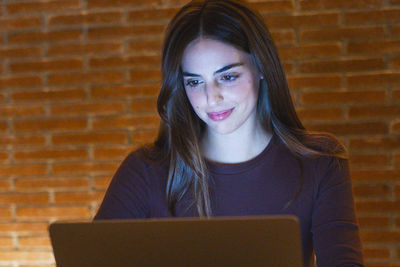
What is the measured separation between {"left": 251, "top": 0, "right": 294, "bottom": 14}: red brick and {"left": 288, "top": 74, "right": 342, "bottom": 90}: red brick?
300 millimetres

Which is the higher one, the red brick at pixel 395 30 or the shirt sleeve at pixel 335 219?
the red brick at pixel 395 30

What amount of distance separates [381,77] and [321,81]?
0.25m

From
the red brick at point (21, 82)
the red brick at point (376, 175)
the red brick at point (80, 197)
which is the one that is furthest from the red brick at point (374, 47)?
the red brick at point (21, 82)

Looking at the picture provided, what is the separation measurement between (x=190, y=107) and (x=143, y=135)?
88 cm

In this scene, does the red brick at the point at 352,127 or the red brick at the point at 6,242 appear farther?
the red brick at the point at 6,242

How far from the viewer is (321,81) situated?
214 centimetres

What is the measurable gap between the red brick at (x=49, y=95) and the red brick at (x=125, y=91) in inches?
2.9

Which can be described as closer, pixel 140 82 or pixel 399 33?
pixel 399 33

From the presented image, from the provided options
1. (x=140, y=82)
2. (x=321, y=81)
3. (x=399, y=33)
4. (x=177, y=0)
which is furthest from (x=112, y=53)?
(x=399, y=33)

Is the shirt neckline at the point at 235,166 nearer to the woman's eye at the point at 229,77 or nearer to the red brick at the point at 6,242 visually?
the woman's eye at the point at 229,77

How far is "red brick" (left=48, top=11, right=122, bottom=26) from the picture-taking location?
Answer: 224 cm

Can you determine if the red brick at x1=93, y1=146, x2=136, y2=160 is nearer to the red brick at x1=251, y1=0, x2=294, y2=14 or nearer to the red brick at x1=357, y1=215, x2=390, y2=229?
the red brick at x1=251, y1=0, x2=294, y2=14

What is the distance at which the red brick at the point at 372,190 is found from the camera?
7.03 feet

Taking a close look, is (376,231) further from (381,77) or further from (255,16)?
(255,16)
